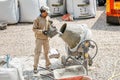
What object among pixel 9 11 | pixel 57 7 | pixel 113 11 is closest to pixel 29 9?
pixel 9 11

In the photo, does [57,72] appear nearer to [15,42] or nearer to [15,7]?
[15,42]

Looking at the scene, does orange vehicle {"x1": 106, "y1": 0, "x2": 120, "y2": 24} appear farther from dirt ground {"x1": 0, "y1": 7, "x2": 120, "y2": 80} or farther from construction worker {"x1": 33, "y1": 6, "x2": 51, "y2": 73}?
construction worker {"x1": 33, "y1": 6, "x2": 51, "y2": 73}

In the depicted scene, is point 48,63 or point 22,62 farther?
point 22,62

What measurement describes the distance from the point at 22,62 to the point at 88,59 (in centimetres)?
186

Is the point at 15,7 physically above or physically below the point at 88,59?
above

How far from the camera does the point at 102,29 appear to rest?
12602 mm

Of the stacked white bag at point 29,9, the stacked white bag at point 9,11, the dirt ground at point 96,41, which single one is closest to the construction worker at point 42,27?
the dirt ground at point 96,41

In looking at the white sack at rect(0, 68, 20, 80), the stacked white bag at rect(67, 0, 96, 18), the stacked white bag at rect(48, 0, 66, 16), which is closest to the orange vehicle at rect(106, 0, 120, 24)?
the stacked white bag at rect(67, 0, 96, 18)

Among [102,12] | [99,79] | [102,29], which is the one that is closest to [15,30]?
[102,29]

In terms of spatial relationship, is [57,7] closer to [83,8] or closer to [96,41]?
[83,8]

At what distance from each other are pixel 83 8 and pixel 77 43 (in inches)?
225

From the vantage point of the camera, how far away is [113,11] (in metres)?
12.7

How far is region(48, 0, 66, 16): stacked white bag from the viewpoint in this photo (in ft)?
47.8

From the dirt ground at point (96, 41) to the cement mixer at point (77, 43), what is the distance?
0.46m
